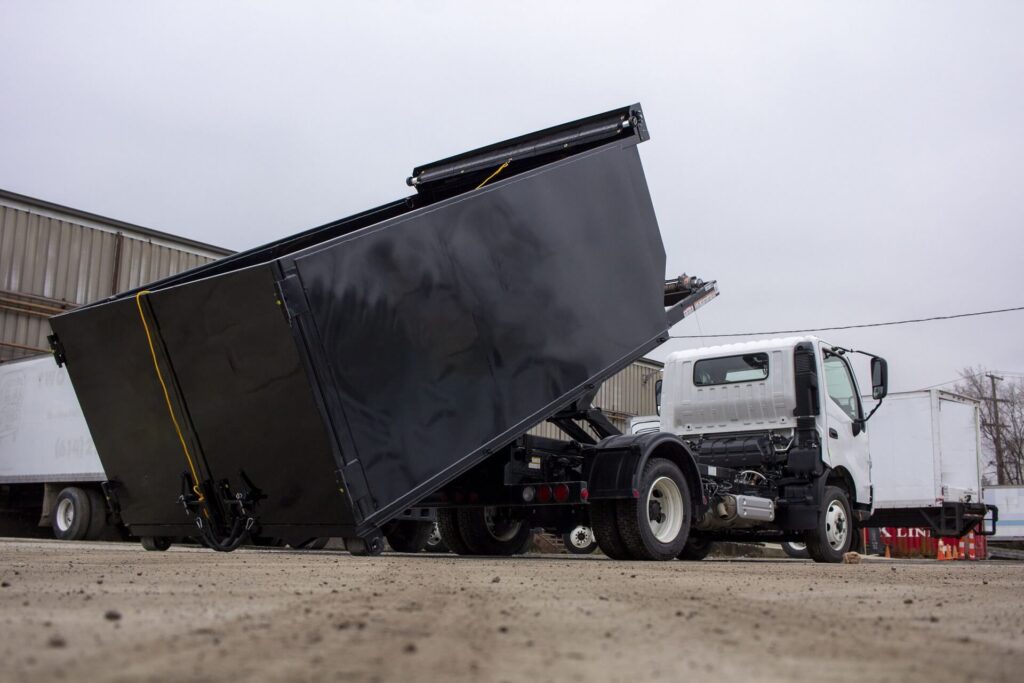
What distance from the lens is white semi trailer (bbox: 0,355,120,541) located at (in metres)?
16.2

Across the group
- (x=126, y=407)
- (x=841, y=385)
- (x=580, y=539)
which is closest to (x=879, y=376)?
(x=841, y=385)

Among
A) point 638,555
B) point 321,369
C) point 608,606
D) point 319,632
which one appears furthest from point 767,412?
point 319,632

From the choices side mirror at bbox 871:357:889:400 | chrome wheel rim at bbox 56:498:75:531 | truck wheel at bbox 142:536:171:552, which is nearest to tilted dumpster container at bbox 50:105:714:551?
truck wheel at bbox 142:536:171:552

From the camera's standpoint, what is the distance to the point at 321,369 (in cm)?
622

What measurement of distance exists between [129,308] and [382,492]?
2290 mm

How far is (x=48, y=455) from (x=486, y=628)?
15.3 m

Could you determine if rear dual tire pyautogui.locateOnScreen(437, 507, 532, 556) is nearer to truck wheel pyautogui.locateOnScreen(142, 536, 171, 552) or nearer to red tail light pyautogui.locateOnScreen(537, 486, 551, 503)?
red tail light pyautogui.locateOnScreen(537, 486, 551, 503)

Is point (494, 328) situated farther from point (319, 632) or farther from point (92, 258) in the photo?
point (92, 258)

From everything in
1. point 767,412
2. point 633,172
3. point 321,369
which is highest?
point 633,172

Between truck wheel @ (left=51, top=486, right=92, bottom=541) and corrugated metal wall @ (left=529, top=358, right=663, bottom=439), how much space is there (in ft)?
41.0

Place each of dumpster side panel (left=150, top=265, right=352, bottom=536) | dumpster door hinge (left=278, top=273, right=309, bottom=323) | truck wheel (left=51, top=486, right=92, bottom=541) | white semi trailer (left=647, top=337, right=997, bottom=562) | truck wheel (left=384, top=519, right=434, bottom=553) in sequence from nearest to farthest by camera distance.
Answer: dumpster door hinge (left=278, top=273, right=309, bottom=323) < dumpster side panel (left=150, top=265, right=352, bottom=536) < white semi trailer (left=647, top=337, right=997, bottom=562) < truck wheel (left=384, top=519, right=434, bottom=553) < truck wheel (left=51, top=486, right=92, bottom=541)

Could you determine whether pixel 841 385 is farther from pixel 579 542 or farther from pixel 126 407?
pixel 126 407

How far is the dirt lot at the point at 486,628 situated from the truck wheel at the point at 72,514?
1071cm

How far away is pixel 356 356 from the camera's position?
6.39 metres
